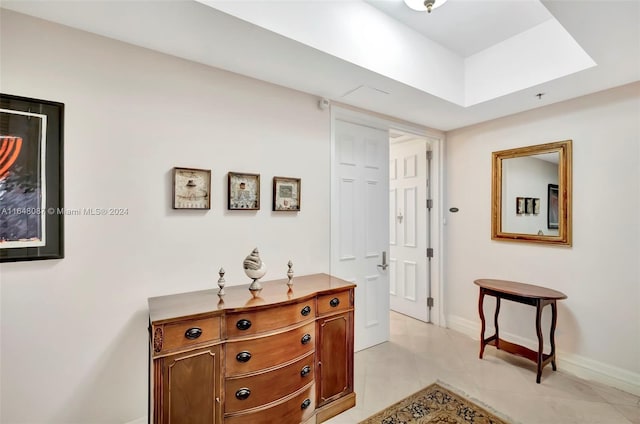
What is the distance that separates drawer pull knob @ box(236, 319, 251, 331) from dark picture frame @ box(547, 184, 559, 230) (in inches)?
111

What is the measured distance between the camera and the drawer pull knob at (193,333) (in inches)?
59.4

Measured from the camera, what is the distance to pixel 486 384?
2.38 meters

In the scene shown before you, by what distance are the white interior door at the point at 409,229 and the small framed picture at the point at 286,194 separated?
196cm

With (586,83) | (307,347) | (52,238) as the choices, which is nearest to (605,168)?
(586,83)

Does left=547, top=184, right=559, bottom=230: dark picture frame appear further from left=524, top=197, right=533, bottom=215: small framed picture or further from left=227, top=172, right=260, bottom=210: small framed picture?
left=227, top=172, right=260, bottom=210: small framed picture

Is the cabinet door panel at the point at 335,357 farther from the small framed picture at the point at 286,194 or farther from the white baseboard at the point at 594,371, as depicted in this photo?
the white baseboard at the point at 594,371

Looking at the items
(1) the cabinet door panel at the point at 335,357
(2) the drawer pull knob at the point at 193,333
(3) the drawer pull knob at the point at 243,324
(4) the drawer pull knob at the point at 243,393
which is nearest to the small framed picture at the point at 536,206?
(1) the cabinet door panel at the point at 335,357

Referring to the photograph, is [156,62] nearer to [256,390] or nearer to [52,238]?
[52,238]

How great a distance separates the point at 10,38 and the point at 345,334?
260 cm

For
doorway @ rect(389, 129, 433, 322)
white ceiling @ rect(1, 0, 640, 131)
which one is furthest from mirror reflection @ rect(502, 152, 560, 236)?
doorway @ rect(389, 129, 433, 322)

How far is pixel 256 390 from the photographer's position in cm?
168

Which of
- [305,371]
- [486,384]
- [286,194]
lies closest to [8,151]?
[286,194]

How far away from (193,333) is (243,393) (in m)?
0.47

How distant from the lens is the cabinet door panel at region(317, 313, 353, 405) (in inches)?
78.6
